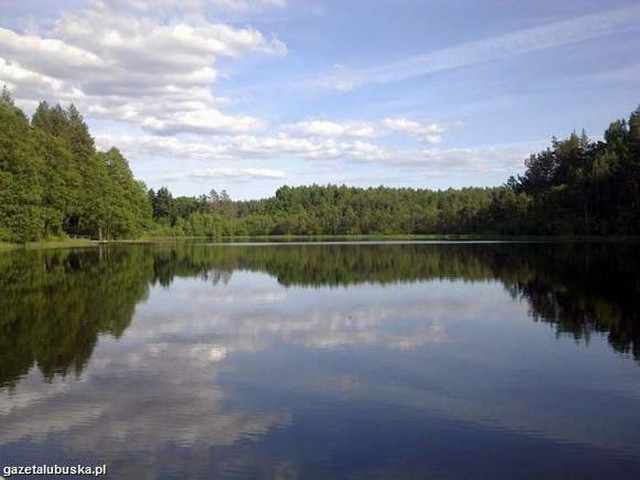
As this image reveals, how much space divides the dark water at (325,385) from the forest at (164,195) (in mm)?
38658

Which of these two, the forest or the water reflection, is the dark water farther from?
the forest

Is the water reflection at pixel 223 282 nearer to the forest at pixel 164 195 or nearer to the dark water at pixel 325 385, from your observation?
the dark water at pixel 325 385

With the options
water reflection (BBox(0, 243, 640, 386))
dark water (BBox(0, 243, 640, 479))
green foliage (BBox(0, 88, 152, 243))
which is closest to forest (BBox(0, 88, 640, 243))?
green foliage (BBox(0, 88, 152, 243))

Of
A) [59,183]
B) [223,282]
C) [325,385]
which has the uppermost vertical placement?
[59,183]

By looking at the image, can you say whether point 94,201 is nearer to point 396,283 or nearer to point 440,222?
point 396,283

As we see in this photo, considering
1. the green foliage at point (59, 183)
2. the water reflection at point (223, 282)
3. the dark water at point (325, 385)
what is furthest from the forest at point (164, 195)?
the dark water at point (325, 385)

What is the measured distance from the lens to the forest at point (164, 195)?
63219mm

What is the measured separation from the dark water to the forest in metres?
38.7

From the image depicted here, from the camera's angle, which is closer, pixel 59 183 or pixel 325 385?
pixel 325 385

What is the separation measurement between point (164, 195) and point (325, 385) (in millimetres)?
161532

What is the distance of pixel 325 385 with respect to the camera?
13250 millimetres

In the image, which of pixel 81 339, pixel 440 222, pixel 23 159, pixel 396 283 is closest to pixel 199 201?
pixel 440 222

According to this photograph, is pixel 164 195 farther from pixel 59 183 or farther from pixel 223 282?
pixel 223 282

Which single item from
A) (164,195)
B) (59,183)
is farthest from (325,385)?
(164,195)
